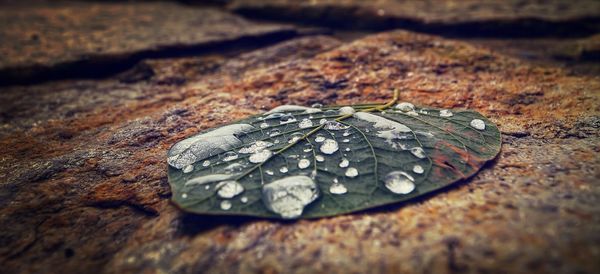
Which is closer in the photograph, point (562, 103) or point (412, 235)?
point (412, 235)

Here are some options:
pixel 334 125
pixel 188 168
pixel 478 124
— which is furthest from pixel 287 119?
pixel 478 124

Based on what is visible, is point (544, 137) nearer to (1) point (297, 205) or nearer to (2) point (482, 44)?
(1) point (297, 205)

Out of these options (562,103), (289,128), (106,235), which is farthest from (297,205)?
(562,103)

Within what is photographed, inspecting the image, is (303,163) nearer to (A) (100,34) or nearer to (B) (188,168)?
(B) (188,168)

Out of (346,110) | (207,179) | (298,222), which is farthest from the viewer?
(346,110)

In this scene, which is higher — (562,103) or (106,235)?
(562,103)

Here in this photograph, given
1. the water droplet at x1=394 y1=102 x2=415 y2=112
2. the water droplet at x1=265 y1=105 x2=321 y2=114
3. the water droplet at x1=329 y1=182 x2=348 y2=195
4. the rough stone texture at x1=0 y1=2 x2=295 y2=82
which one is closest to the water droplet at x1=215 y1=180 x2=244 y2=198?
the water droplet at x1=329 y1=182 x2=348 y2=195

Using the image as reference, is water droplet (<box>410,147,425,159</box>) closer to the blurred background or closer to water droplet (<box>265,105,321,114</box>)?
the blurred background

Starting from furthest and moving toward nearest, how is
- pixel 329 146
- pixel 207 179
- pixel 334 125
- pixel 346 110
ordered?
pixel 346 110
pixel 334 125
pixel 329 146
pixel 207 179
